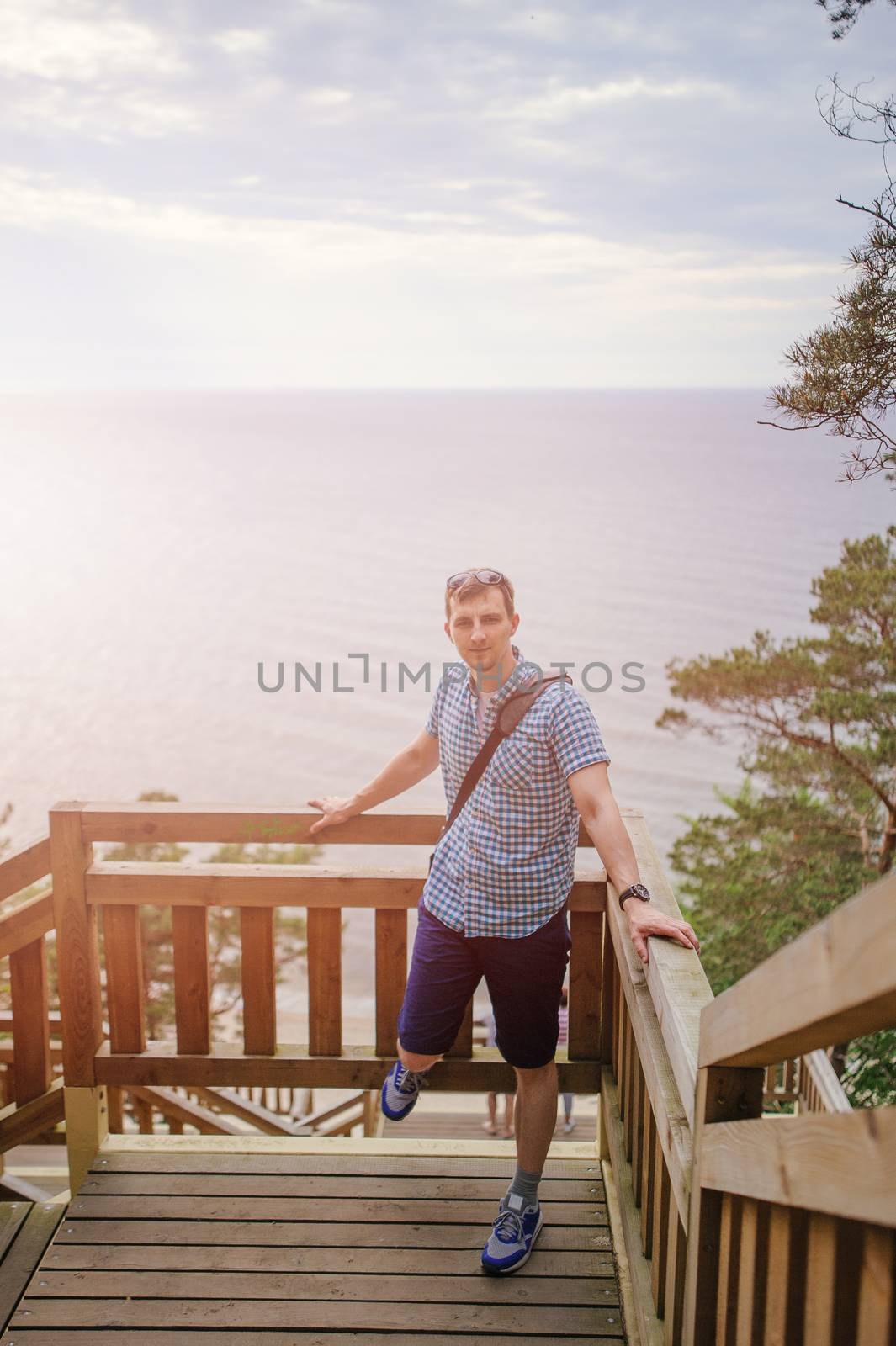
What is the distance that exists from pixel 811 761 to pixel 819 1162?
983 centimetres

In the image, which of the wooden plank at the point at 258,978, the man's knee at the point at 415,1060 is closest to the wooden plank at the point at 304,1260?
the man's knee at the point at 415,1060

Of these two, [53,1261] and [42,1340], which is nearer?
[42,1340]

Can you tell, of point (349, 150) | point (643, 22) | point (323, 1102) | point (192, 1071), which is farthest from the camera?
point (349, 150)

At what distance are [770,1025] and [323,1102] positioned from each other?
1272 centimetres

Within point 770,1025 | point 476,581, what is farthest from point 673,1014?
point 476,581

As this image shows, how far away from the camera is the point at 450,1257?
7.53 ft

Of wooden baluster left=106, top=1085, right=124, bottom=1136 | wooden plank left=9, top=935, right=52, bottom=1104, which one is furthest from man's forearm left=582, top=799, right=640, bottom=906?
wooden baluster left=106, top=1085, right=124, bottom=1136

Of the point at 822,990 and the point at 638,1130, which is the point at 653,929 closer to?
the point at 638,1130

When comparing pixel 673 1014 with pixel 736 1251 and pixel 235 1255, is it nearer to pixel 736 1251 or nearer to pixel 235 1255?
pixel 736 1251

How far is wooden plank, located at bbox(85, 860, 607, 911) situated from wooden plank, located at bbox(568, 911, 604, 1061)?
0.05m

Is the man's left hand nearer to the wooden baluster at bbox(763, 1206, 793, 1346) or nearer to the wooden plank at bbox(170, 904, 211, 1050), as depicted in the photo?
the wooden baluster at bbox(763, 1206, 793, 1346)

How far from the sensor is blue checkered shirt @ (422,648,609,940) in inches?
82.6

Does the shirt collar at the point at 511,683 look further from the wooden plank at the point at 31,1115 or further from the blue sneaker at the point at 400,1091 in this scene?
the wooden plank at the point at 31,1115

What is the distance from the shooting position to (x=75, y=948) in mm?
2646
